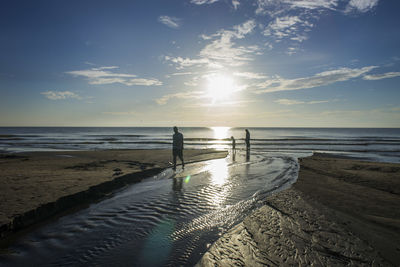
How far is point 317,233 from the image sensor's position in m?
4.35

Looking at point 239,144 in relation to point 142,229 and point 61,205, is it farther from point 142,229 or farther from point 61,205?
point 142,229

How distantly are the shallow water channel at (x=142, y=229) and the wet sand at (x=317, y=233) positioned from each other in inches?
18.6

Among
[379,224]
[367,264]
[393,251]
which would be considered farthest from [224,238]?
[379,224]

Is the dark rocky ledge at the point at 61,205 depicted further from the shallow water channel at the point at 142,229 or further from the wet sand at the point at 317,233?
the wet sand at the point at 317,233

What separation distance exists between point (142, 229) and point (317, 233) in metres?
3.75

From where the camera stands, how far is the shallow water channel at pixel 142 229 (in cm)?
363

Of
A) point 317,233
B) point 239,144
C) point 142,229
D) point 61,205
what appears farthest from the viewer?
point 239,144

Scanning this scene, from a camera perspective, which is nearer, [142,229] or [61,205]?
[142,229]

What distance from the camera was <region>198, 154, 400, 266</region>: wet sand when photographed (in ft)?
11.5

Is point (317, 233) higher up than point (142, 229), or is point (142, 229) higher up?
point (317, 233)

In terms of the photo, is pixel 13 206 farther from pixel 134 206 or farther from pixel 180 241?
pixel 180 241

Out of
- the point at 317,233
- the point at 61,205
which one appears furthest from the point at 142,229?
the point at 317,233

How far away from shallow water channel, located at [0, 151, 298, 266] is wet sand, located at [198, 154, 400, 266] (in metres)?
0.47

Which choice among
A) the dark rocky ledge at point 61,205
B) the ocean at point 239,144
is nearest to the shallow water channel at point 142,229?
the dark rocky ledge at point 61,205
